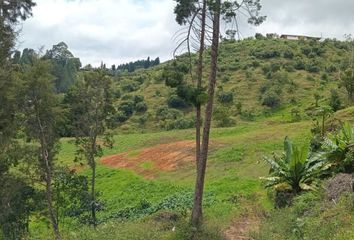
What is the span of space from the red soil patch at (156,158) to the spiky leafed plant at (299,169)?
1453cm

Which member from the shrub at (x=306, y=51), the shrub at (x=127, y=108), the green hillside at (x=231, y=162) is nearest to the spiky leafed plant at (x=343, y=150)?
the green hillside at (x=231, y=162)

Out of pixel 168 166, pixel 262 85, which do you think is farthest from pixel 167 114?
pixel 168 166

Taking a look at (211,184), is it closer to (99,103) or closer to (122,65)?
(99,103)

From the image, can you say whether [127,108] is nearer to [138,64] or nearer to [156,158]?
[156,158]

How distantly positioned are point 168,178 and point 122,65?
15648cm

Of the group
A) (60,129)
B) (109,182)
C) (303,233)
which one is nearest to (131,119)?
(109,182)

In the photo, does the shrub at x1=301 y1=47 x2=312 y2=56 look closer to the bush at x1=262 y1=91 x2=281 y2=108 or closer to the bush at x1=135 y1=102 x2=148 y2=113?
the bush at x1=262 y1=91 x2=281 y2=108

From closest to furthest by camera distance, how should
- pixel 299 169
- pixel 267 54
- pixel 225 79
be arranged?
pixel 299 169
pixel 225 79
pixel 267 54

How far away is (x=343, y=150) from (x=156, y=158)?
66.8ft

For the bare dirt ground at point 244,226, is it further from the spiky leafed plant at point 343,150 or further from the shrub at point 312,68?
the shrub at point 312,68

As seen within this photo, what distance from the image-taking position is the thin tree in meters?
21.7

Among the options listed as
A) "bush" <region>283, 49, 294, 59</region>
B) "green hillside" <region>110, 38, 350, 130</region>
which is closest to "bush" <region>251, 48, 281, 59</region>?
"green hillside" <region>110, 38, 350, 130</region>

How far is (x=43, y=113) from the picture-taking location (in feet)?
74.8

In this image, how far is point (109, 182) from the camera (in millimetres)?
32094
